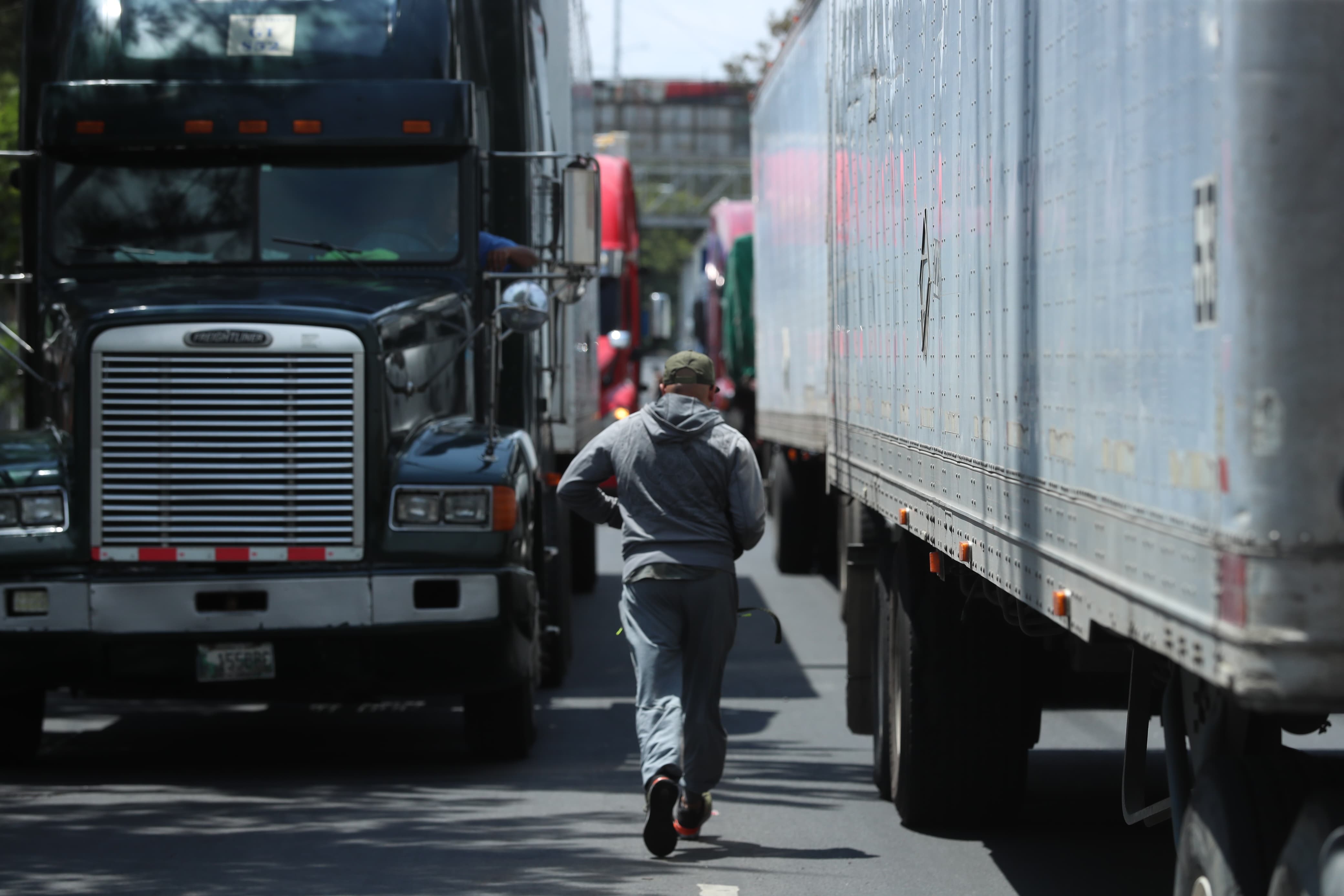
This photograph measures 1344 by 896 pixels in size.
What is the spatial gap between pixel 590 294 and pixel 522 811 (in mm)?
7868

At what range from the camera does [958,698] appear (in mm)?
7594

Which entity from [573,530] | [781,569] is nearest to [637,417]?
[573,530]

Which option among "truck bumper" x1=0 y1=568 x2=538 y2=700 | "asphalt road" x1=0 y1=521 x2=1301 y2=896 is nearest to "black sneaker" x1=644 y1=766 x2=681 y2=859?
"asphalt road" x1=0 y1=521 x2=1301 y2=896

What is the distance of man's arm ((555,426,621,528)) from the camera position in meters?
7.81

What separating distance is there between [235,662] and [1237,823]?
19.2ft

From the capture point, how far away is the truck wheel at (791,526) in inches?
747

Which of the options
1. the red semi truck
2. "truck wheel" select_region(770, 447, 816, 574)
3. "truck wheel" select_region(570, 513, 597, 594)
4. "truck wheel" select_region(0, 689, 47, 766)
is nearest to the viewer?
"truck wheel" select_region(0, 689, 47, 766)

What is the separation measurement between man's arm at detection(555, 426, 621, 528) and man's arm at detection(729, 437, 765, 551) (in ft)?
1.55

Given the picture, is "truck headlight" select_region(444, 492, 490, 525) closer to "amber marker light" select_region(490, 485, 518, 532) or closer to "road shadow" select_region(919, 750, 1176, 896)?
"amber marker light" select_region(490, 485, 518, 532)

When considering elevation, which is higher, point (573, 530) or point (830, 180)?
point (830, 180)

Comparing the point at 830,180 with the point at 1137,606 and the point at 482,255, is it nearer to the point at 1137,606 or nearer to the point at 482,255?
the point at 482,255

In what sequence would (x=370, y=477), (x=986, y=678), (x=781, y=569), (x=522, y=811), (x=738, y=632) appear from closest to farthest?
(x=986, y=678)
(x=522, y=811)
(x=370, y=477)
(x=738, y=632)
(x=781, y=569)

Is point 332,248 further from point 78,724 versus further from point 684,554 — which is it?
point 684,554

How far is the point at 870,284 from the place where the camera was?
8508 mm
